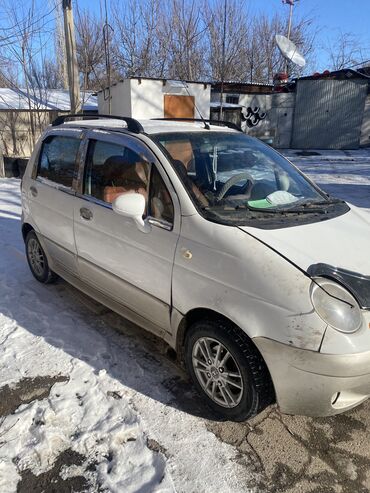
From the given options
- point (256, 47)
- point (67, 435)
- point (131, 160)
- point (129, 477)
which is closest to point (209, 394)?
point (129, 477)

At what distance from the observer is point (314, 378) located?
2.10 metres

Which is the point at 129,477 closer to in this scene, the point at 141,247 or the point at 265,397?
the point at 265,397

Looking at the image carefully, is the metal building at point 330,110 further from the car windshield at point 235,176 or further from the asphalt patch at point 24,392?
the asphalt patch at point 24,392

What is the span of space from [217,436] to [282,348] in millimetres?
778

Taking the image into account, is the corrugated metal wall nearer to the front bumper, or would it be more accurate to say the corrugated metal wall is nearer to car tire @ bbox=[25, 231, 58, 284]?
car tire @ bbox=[25, 231, 58, 284]

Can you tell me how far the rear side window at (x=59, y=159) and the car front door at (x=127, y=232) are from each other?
10.4 inches

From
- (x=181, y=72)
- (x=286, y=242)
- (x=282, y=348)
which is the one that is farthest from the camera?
(x=181, y=72)

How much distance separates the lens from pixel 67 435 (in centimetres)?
243

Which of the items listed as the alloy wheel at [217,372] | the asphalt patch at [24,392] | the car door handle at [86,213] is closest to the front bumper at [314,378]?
the alloy wheel at [217,372]

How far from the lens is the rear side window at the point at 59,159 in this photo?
3.69 meters

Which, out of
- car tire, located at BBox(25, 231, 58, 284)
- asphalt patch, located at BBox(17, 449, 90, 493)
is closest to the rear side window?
car tire, located at BBox(25, 231, 58, 284)

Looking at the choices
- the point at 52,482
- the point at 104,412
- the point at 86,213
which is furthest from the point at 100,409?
the point at 86,213

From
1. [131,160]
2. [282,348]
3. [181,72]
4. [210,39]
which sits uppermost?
[210,39]

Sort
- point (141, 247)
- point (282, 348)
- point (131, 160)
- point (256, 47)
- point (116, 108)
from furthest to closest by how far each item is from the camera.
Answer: point (256, 47) < point (116, 108) < point (131, 160) < point (141, 247) < point (282, 348)
